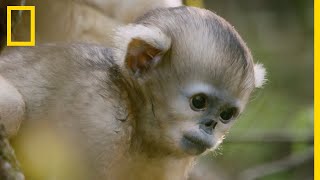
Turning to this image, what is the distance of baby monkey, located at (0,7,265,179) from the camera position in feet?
9.23

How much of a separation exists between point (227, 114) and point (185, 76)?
0.17 m

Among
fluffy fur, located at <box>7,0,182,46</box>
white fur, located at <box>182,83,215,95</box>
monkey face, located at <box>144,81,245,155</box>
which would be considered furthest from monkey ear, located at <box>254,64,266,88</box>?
fluffy fur, located at <box>7,0,182,46</box>

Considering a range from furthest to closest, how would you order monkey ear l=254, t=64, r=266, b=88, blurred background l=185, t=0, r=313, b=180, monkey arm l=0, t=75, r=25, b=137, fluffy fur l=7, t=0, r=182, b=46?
blurred background l=185, t=0, r=313, b=180 < fluffy fur l=7, t=0, r=182, b=46 < monkey ear l=254, t=64, r=266, b=88 < monkey arm l=0, t=75, r=25, b=137

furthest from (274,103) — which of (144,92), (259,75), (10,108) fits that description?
(10,108)

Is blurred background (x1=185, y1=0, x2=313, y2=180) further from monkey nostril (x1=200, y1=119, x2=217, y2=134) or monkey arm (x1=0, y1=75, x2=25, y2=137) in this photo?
monkey arm (x1=0, y1=75, x2=25, y2=137)

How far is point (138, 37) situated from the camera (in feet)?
9.39

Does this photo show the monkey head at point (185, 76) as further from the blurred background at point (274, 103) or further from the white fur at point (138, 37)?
the blurred background at point (274, 103)

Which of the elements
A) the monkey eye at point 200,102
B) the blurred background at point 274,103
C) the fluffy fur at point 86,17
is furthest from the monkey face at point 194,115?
the blurred background at point 274,103

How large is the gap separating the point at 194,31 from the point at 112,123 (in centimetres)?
37

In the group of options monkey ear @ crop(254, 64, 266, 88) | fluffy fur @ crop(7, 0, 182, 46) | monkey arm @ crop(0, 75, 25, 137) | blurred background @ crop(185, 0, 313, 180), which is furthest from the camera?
blurred background @ crop(185, 0, 313, 180)

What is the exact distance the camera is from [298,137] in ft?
15.9

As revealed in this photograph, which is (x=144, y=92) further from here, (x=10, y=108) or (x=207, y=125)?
(x=10, y=108)

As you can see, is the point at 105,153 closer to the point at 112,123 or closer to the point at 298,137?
the point at 112,123

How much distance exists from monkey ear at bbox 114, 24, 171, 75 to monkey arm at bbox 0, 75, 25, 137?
330mm
